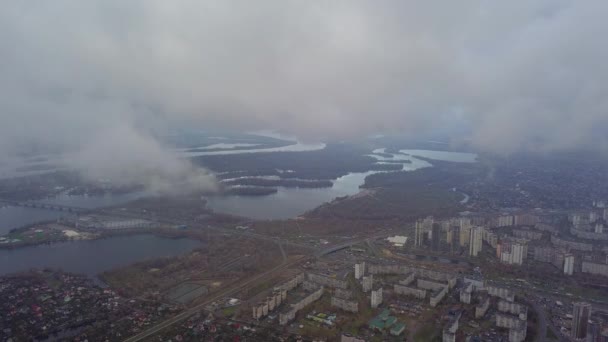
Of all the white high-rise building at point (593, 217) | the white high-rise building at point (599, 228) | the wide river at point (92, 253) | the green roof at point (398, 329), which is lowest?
the green roof at point (398, 329)

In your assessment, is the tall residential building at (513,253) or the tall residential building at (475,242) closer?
the tall residential building at (513,253)

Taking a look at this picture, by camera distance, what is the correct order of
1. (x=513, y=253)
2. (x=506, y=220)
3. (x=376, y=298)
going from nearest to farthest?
(x=376, y=298) < (x=513, y=253) < (x=506, y=220)

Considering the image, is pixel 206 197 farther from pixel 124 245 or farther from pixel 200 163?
pixel 200 163

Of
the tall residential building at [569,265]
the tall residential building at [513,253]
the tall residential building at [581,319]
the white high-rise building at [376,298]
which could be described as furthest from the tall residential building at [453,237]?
the tall residential building at [581,319]

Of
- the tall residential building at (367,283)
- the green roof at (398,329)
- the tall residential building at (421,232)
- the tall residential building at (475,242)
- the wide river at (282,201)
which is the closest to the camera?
the green roof at (398,329)

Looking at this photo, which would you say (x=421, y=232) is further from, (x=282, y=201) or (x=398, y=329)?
(x=282, y=201)

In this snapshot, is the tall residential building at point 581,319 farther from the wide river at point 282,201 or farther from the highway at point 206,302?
the wide river at point 282,201

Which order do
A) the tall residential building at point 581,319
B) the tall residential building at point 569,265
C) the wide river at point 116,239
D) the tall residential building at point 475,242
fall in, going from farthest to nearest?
the tall residential building at point 475,242
the wide river at point 116,239
the tall residential building at point 569,265
the tall residential building at point 581,319

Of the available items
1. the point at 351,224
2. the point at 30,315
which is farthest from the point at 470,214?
the point at 30,315

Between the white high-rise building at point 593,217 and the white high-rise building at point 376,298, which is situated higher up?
the white high-rise building at point 593,217

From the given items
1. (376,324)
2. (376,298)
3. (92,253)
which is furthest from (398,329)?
(92,253)

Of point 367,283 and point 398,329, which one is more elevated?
point 367,283

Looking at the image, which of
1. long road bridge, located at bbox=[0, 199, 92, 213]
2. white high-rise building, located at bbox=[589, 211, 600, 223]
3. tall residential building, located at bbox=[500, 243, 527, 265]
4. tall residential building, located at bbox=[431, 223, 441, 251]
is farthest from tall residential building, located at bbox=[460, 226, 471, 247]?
long road bridge, located at bbox=[0, 199, 92, 213]

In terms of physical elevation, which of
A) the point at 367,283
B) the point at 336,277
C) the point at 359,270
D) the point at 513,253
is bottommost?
the point at 336,277
